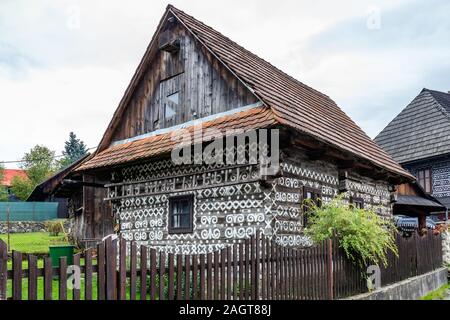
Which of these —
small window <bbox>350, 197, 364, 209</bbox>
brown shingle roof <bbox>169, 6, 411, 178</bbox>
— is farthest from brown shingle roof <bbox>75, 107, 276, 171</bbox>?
small window <bbox>350, 197, 364, 209</bbox>

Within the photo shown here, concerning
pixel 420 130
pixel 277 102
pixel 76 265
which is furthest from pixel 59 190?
pixel 420 130

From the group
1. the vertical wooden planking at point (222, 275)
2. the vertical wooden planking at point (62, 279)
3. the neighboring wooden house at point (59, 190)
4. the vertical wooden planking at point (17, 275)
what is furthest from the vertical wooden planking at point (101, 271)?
the neighboring wooden house at point (59, 190)

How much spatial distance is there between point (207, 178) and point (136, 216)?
2.97 m

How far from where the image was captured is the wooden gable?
11.5 meters

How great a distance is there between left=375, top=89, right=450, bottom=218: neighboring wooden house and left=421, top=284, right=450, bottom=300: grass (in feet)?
41.3

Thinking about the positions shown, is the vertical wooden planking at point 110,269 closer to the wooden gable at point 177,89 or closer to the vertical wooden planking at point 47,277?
the vertical wooden planking at point 47,277

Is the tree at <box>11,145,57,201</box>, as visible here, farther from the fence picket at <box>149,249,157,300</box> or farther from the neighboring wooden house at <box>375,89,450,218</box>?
the fence picket at <box>149,249,157,300</box>

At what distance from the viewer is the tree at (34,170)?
1807 inches

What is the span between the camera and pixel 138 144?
1302 cm

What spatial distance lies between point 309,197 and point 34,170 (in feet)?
139

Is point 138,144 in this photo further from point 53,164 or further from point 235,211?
point 53,164

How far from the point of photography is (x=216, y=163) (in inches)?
415
